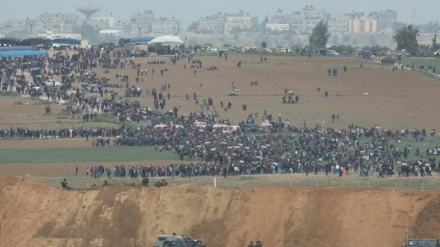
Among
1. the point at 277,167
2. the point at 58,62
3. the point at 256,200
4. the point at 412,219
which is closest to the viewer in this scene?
the point at 412,219

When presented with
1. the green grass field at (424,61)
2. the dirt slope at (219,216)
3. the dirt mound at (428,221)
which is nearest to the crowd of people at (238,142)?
the dirt slope at (219,216)

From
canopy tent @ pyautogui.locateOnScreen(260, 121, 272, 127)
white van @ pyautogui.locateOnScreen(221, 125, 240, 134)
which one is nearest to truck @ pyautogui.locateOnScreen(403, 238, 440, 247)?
white van @ pyautogui.locateOnScreen(221, 125, 240, 134)

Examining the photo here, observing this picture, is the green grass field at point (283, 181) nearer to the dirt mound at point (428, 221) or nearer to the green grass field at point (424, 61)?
the dirt mound at point (428, 221)

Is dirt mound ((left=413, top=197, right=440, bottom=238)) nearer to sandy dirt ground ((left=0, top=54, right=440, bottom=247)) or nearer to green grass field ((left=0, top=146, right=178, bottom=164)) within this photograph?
sandy dirt ground ((left=0, top=54, right=440, bottom=247))

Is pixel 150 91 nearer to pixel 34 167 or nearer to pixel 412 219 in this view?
pixel 34 167

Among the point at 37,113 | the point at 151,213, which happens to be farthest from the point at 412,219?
the point at 37,113

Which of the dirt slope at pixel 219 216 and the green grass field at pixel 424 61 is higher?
the dirt slope at pixel 219 216
